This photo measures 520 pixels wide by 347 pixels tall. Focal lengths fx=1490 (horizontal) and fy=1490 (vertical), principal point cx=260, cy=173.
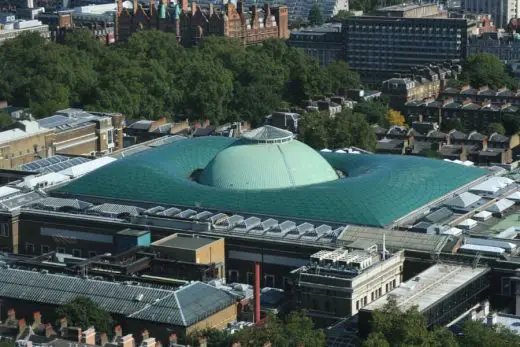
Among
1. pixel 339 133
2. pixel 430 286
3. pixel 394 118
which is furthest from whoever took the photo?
pixel 394 118

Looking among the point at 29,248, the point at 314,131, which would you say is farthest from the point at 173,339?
the point at 314,131

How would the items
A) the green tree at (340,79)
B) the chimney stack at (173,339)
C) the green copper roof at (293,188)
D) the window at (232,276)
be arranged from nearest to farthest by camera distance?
the chimney stack at (173,339) < the window at (232,276) < the green copper roof at (293,188) < the green tree at (340,79)

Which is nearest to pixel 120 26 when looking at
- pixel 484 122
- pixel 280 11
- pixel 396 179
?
pixel 280 11

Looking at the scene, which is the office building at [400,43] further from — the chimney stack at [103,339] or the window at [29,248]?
the chimney stack at [103,339]

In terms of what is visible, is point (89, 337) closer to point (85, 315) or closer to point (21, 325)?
point (21, 325)

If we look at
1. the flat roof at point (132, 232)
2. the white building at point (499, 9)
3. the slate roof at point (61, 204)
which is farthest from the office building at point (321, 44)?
the flat roof at point (132, 232)

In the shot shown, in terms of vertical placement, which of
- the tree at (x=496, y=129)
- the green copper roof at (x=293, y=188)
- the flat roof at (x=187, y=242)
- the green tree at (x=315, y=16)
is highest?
the green tree at (x=315, y=16)

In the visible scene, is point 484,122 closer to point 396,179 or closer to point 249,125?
point 249,125
